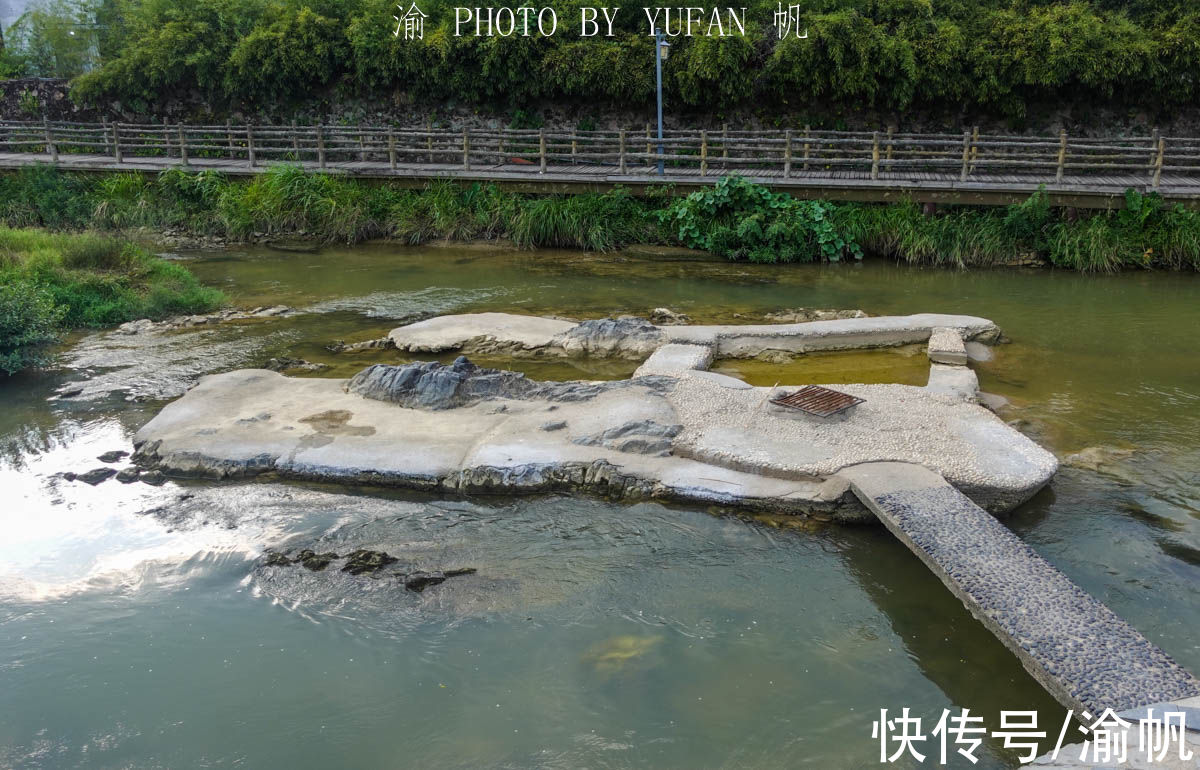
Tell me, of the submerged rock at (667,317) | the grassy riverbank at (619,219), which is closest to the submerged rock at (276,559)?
the submerged rock at (667,317)

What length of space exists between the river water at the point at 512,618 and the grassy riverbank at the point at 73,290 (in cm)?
105

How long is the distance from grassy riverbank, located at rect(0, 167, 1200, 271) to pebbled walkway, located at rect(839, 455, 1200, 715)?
9.03 metres

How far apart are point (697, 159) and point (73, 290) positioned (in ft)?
31.6

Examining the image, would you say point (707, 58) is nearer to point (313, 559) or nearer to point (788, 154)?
point (788, 154)

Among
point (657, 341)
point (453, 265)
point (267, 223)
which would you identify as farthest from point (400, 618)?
point (267, 223)

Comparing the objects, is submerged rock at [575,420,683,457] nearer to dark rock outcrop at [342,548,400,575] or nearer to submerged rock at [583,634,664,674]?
dark rock outcrop at [342,548,400,575]

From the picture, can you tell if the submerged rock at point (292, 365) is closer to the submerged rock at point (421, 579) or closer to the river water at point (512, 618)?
the river water at point (512, 618)

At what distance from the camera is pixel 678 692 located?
4070mm

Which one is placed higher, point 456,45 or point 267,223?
point 456,45

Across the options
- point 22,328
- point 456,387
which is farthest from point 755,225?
point 22,328

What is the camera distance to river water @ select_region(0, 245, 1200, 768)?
3867 mm

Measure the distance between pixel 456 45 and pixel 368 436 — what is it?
13.7 meters

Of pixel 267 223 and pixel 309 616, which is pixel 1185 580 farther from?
pixel 267 223

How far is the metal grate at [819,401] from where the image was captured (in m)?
6.42
